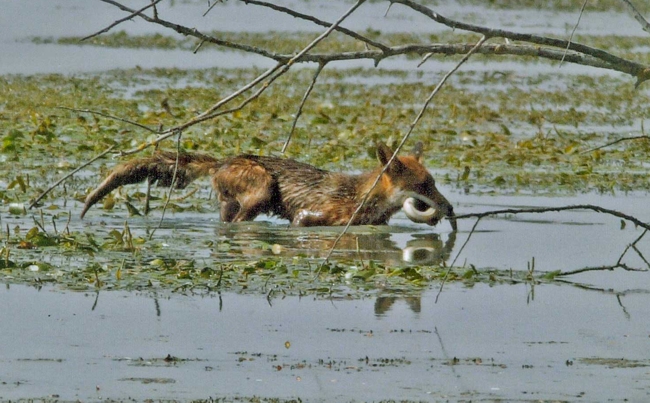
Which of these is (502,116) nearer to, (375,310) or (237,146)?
(237,146)

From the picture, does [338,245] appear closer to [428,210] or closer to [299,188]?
[428,210]

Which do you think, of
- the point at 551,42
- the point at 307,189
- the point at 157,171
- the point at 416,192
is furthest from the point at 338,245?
the point at 551,42

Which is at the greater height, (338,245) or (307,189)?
(307,189)

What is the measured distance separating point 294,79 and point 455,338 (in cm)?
1515

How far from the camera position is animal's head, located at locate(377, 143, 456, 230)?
11.3 meters

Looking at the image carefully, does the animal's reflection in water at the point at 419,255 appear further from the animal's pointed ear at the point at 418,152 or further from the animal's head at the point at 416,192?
the animal's pointed ear at the point at 418,152

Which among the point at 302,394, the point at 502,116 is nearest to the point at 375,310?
the point at 302,394

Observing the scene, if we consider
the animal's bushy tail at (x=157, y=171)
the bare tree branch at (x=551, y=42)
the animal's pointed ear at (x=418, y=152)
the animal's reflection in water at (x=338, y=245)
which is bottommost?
the animal's reflection in water at (x=338, y=245)

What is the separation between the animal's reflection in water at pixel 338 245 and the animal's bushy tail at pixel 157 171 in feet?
2.47

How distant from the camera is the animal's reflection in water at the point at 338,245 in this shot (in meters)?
9.73

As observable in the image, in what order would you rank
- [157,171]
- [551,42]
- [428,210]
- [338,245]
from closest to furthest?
[551,42] < [338,245] < [428,210] < [157,171]

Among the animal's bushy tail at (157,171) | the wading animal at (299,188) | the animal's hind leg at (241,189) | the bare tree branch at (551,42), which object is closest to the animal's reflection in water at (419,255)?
the wading animal at (299,188)

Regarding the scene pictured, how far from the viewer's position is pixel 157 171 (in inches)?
458

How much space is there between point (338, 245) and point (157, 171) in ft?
6.69
